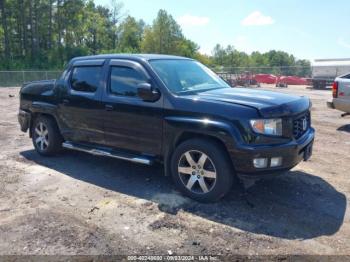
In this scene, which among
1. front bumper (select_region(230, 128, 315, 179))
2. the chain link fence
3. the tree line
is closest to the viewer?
front bumper (select_region(230, 128, 315, 179))

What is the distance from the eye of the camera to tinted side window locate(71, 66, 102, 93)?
5.80 m

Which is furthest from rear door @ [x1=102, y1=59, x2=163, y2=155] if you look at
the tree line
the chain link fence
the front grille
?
the tree line

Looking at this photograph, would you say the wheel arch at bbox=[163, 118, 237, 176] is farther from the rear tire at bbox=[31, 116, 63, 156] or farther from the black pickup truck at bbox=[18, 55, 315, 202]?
the rear tire at bbox=[31, 116, 63, 156]

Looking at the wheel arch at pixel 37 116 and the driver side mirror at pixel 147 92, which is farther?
the wheel arch at pixel 37 116

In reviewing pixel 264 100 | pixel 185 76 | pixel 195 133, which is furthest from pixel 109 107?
pixel 264 100

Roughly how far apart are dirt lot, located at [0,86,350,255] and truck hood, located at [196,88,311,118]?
3.74 feet

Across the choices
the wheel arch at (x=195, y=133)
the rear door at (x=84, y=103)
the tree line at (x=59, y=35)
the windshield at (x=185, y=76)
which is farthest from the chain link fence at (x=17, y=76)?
the wheel arch at (x=195, y=133)

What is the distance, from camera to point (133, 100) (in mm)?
5211

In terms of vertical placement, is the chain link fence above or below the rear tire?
above

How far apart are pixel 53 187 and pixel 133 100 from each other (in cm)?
169

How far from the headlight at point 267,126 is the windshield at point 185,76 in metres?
1.15

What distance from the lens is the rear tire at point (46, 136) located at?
21.8ft

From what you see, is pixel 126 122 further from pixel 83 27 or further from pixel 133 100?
pixel 83 27

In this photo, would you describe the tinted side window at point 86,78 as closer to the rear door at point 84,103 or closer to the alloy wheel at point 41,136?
the rear door at point 84,103
